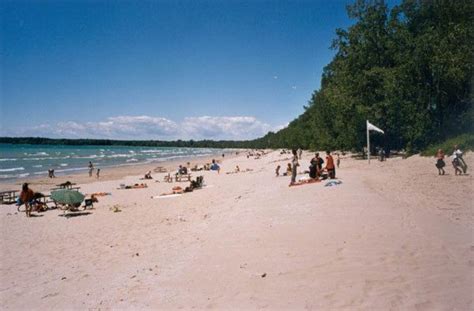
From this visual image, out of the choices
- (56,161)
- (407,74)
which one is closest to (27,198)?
(407,74)

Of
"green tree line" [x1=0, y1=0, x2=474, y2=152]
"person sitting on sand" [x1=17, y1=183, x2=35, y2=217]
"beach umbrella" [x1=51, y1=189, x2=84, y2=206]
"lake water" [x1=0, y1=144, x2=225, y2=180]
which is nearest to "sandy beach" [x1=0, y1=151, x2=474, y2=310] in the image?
"beach umbrella" [x1=51, y1=189, x2=84, y2=206]

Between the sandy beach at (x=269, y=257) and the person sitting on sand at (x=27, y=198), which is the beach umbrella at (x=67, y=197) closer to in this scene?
the person sitting on sand at (x=27, y=198)

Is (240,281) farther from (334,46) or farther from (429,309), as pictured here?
(334,46)

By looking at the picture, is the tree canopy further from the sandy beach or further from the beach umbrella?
the beach umbrella

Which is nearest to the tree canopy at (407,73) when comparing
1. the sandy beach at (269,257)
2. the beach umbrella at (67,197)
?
the sandy beach at (269,257)

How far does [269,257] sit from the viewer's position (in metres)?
7.02

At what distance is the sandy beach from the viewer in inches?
209

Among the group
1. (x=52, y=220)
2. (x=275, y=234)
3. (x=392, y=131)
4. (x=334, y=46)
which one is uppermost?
(x=334, y=46)

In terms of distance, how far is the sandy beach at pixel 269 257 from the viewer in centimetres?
531

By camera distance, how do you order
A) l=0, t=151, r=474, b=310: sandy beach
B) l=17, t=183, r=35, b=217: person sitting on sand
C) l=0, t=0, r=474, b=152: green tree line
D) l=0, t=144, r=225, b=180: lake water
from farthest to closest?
l=0, t=144, r=225, b=180: lake water, l=0, t=0, r=474, b=152: green tree line, l=17, t=183, r=35, b=217: person sitting on sand, l=0, t=151, r=474, b=310: sandy beach

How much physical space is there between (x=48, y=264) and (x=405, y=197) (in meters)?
12.2

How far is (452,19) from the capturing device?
3459 cm

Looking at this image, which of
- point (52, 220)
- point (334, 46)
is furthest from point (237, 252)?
point (334, 46)

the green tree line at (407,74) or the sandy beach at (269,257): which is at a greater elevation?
the green tree line at (407,74)
